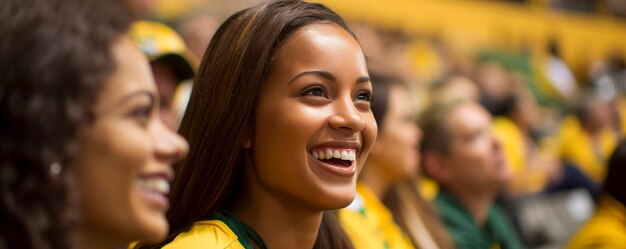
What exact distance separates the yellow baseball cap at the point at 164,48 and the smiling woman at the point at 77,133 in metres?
1.59

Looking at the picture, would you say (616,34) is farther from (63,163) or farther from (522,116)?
(63,163)

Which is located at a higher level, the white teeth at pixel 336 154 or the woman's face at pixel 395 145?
the white teeth at pixel 336 154

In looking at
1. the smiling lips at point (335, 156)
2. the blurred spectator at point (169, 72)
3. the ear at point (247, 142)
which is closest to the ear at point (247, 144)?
the ear at point (247, 142)

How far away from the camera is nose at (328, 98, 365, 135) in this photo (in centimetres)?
175

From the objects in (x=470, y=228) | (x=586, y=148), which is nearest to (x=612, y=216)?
(x=470, y=228)

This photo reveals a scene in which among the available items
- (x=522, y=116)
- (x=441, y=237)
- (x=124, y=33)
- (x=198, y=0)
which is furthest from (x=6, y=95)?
(x=198, y=0)

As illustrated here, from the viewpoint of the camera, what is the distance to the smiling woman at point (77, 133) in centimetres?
110

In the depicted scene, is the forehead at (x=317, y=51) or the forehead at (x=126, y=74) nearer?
the forehead at (x=126, y=74)

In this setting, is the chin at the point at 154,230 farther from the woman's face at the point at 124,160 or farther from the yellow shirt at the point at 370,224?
the yellow shirt at the point at 370,224

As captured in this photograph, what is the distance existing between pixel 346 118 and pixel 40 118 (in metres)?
0.77

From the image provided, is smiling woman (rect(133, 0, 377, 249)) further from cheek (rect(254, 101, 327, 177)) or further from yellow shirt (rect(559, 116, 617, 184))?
yellow shirt (rect(559, 116, 617, 184))

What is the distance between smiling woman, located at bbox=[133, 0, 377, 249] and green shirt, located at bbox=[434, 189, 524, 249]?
147cm

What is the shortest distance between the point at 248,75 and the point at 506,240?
1879 millimetres

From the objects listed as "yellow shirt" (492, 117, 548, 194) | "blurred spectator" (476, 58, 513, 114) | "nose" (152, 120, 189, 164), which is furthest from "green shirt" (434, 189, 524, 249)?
"blurred spectator" (476, 58, 513, 114)
